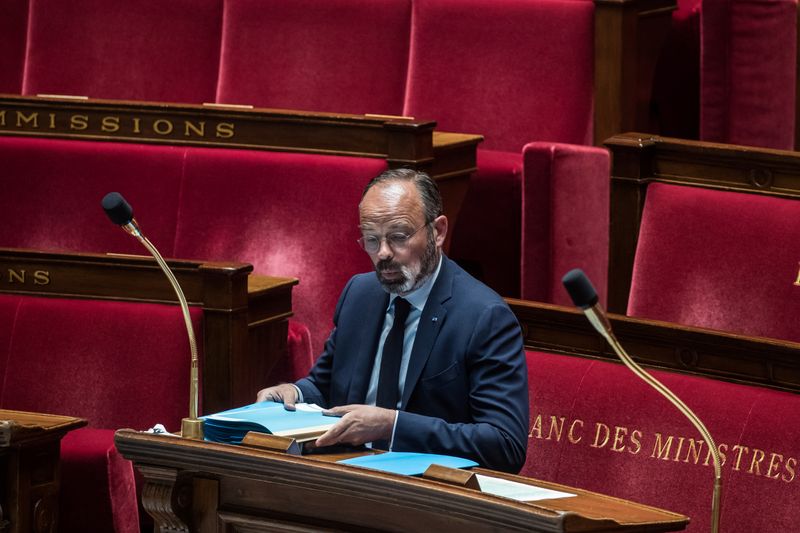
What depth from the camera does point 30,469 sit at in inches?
32.7

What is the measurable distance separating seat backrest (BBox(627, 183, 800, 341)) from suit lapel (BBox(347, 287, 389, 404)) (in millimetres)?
252

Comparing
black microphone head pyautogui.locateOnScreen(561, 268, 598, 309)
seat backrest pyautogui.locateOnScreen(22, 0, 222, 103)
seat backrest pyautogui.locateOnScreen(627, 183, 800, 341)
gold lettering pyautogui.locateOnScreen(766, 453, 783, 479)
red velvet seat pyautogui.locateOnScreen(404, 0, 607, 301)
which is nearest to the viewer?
black microphone head pyautogui.locateOnScreen(561, 268, 598, 309)

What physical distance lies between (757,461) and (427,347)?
0.18 m

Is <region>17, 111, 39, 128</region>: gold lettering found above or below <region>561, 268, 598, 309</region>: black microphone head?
above

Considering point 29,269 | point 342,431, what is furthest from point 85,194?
point 342,431

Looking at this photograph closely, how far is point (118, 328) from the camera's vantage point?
992mm

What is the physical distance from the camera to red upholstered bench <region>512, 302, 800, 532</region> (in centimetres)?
76

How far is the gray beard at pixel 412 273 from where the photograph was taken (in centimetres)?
73

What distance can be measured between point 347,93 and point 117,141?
0.67 ft

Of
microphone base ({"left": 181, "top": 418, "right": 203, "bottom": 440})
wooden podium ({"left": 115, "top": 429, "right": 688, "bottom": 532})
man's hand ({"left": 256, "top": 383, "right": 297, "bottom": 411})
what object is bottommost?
wooden podium ({"left": 115, "top": 429, "right": 688, "bottom": 532})

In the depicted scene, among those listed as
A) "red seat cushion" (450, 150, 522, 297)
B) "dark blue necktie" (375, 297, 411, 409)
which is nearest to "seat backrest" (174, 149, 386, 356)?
"red seat cushion" (450, 150, 522, 297)

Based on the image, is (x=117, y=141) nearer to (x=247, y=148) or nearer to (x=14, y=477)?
(x=247, y=148)

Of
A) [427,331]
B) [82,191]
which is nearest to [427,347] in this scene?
[427,331]

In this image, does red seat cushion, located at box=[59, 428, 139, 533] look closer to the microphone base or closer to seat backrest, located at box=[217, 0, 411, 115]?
the microphone base
